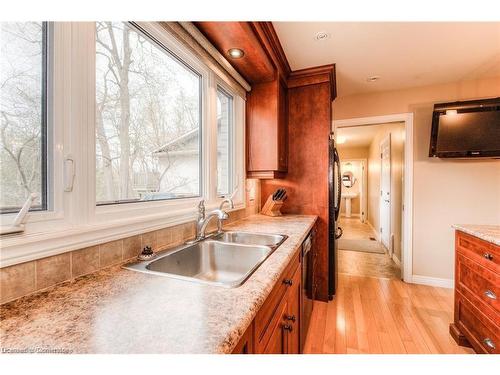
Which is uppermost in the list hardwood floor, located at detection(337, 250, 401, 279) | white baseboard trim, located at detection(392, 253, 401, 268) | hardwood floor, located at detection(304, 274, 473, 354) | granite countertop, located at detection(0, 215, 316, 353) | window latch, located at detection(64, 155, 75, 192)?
window latch, located at detection(64, 155, 75, 192)

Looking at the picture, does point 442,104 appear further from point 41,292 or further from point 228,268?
point 41,292

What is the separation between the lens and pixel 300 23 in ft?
5.71

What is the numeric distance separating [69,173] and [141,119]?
52cm

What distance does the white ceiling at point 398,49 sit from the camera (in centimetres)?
179

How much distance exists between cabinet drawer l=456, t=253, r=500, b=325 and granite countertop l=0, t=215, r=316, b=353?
1.46 metres

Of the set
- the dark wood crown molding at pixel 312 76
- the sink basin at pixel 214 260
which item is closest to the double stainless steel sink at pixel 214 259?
the sink basin at pixel 214 260

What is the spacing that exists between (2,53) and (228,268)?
1.26 metres

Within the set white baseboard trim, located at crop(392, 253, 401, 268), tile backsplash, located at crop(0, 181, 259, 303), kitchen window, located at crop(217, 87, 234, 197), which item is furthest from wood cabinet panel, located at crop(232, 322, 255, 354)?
white baseboard trim, located at crop(392, 253, 401, 268)

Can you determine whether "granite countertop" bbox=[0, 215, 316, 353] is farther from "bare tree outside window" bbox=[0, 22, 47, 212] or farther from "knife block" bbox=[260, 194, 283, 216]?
"knife block" bbox=[260, 194, 283, 216]

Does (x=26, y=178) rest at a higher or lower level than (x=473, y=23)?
lower

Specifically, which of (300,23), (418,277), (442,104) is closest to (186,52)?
(300,23)

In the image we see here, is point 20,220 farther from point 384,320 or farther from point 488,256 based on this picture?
point 384,320

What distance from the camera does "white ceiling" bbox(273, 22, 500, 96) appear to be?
179 centimetres

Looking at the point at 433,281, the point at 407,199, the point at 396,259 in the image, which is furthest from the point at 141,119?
the point at 396,259
